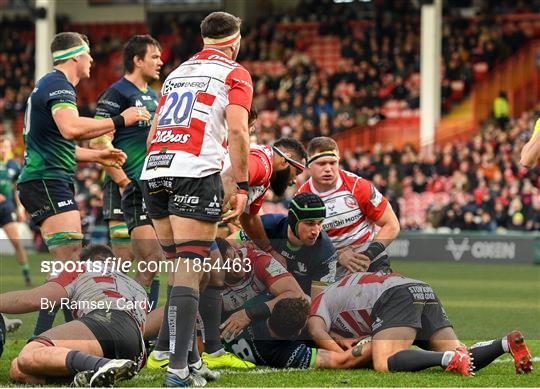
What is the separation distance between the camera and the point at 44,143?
931 centimetres

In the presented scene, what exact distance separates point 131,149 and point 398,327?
11.1 ft

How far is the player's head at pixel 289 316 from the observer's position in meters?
8.38

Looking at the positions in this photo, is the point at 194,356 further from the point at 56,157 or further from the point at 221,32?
the point at 56,157

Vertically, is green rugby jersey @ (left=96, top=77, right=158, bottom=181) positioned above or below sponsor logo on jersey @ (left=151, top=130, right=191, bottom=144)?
below

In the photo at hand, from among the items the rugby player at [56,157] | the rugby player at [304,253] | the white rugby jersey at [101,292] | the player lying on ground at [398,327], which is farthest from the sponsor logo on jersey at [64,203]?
the player lying on ground at [398,327]

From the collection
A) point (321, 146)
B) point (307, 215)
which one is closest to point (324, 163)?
point (321, 146)

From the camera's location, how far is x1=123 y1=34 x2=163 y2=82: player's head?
34.2 ft

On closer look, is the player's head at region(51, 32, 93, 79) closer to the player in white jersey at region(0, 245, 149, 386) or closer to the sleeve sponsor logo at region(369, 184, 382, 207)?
the player in white jersey at region(0, 245, 149, 386)

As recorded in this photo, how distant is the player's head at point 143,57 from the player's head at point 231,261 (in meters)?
2.32

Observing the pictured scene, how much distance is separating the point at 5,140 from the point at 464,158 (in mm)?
12782

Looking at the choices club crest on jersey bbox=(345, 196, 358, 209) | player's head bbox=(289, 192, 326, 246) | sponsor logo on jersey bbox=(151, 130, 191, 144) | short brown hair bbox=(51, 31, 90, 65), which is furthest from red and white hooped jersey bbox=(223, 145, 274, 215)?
short brown hair bbox=(51, 31, 90, 65)

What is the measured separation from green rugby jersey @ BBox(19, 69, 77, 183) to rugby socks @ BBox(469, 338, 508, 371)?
3.51 meters

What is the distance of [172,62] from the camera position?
122ft

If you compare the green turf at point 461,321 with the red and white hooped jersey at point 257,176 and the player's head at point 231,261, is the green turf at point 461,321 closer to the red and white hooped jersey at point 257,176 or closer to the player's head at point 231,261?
the player's head at point 231,261
